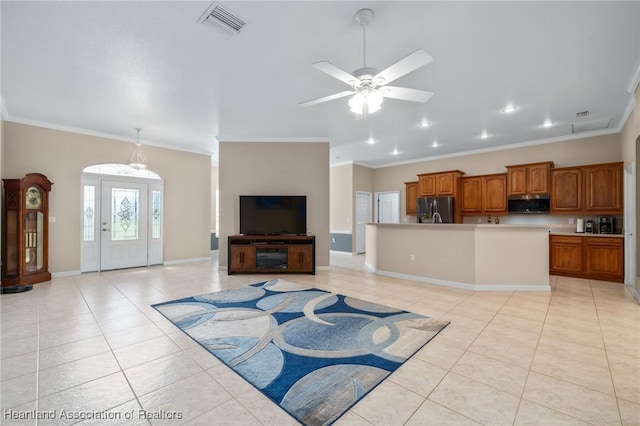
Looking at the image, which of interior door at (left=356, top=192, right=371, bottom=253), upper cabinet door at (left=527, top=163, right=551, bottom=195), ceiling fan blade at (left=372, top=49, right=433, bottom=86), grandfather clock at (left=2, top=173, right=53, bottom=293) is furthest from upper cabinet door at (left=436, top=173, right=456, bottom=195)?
grandfather clock at (left=2, top=173, right=53, bottom=293)

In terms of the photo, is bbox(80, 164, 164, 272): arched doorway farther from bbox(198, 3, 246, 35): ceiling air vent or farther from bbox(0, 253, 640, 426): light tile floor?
bbox(198, 3, 246, 35): ceiling air vent

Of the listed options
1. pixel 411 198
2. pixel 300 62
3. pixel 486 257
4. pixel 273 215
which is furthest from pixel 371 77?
pixel 411 198

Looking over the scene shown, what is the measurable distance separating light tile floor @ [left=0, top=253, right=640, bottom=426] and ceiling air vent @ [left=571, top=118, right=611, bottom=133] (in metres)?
3.19

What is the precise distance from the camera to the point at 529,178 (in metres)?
6.25

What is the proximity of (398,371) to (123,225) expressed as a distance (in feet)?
21.8

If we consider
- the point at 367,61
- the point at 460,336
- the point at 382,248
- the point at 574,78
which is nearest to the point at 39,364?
the point at 460,336

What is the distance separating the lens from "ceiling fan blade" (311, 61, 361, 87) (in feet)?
7.42

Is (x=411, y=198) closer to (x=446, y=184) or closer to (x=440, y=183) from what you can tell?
(x=440, y=183)

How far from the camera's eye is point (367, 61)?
10.6ft

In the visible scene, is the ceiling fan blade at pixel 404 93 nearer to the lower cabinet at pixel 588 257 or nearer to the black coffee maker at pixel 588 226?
the lower cabinet at pixel 588 257

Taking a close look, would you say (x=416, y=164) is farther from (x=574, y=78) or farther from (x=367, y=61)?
(x=367, y=61)

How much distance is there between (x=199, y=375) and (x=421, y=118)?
5026 millimetres

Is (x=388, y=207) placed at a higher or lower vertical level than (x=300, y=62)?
lower

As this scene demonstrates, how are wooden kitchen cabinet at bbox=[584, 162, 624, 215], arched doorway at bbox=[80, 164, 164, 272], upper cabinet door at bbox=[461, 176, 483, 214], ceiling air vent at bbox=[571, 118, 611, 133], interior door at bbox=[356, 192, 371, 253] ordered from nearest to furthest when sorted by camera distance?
ceiling air vent at bbox=[571, 118, 611, 133] < wooden kitchen cabinet at bbox=[584, 162, 624, 215] < arched doorway at bbox=[80, 164, 164, 272] < upper cabinet door at bbox=[461, 176, 483, 214] < interior door at bbox=[356, 192, 371, 253]
